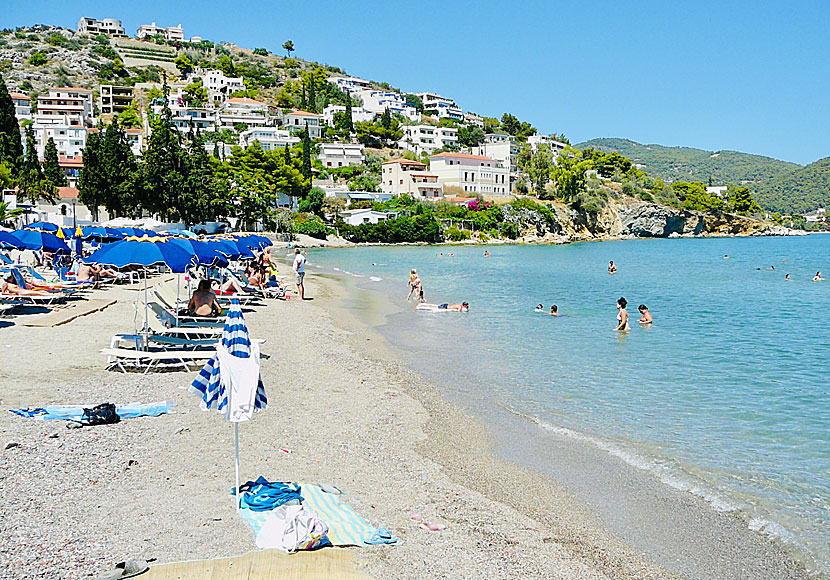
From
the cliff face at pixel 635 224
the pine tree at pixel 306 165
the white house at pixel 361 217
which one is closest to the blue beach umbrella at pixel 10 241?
the white house at pixel 361 217

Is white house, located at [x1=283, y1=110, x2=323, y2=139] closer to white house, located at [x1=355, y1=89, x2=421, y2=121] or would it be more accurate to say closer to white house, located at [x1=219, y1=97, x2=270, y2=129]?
white house, located at [x1=219, y1=97, x2=270, y2=129]

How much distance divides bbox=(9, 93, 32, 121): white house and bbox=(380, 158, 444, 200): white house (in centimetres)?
6277

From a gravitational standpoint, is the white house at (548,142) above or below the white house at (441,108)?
below

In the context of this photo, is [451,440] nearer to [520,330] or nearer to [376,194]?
[520,330]

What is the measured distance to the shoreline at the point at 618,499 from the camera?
5.84m

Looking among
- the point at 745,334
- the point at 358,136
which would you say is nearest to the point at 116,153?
the point at 745,334

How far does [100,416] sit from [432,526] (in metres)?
4.50

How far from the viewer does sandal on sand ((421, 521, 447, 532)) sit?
5992 mm

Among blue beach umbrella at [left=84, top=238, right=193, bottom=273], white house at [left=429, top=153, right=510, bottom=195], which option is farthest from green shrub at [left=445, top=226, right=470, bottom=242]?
blue beach umbrella at [left=84, top=238, right=193, bottom=273]

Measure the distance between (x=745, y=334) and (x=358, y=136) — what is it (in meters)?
115

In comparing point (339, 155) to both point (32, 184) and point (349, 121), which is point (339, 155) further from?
point (32, 184)

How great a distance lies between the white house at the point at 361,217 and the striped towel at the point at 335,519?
3136 inches

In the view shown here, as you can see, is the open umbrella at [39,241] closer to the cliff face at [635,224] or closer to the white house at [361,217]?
the white house at [361,217]

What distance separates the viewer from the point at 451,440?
8.88 metres
